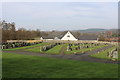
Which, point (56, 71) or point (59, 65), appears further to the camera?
point (59, 65)

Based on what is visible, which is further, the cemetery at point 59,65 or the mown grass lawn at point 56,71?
the cemetery at point 59,65

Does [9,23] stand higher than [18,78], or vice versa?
[9,23]

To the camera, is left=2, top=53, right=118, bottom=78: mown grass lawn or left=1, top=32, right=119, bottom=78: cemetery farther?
left=1, top=32, right=119, bottom=78: cemetery

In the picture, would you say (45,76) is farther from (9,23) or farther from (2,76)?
(9,23)

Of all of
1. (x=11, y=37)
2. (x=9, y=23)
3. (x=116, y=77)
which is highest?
(x=9, y=23)

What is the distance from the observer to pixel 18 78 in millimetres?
10281

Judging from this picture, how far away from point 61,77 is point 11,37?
53440mm

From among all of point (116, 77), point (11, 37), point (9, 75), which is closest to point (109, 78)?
point (116, 77)

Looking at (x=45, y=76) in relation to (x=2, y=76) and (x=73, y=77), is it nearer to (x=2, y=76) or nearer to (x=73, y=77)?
(x=73, y=77)

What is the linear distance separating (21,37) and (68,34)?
28.8 meters

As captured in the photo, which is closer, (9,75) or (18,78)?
(18,78)

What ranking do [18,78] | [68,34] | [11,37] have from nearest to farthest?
1. [18,78]
2. [11,37]
3. [68,34]

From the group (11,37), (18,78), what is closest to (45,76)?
(18,78)

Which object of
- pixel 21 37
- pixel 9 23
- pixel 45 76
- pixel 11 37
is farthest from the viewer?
pixel 9 23
